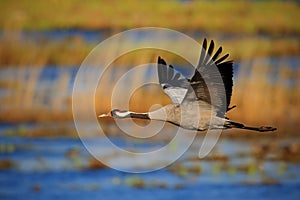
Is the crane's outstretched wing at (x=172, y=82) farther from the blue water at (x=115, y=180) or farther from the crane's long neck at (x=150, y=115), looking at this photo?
the blue water at (x=115, y=180)

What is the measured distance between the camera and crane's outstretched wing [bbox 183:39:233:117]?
333 centimetres

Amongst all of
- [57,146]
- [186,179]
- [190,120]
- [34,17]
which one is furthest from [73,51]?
[190,120]

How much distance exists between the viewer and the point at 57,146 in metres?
6.83

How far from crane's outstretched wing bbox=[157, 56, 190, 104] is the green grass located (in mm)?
3679

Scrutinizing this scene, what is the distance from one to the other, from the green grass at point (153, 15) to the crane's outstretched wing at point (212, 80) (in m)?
3.78

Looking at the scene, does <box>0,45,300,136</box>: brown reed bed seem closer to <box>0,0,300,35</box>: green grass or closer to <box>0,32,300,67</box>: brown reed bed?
<box>0,32,300,67</box>: brown reed bed

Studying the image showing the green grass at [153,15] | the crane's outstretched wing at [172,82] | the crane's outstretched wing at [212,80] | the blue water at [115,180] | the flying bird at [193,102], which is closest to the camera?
the crane's outstretched wing at [212,80]

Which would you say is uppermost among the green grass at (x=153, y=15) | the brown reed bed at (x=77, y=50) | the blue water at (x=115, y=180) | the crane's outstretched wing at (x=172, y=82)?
the green grass at (x=153, y=15)

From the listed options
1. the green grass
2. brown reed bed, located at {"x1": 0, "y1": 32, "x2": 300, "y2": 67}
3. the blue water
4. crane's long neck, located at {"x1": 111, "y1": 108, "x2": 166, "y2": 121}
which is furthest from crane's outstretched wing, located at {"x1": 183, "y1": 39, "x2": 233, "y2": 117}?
the green grass

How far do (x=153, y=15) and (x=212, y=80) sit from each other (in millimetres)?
4004

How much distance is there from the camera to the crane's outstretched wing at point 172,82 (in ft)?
11.9

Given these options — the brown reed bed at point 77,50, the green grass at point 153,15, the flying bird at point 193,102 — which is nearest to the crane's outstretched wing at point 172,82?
the flying bird at point 193,102

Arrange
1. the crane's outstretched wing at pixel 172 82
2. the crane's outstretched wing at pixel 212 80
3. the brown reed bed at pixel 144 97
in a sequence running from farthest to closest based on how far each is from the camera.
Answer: the brown reed bed at pixel 144 97
the crane's outstretched wing at pixel 172 82
the crane's outstretched wing at pixel 212 80

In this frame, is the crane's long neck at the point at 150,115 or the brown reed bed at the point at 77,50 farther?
the brown reed bed at the point at 77,50
